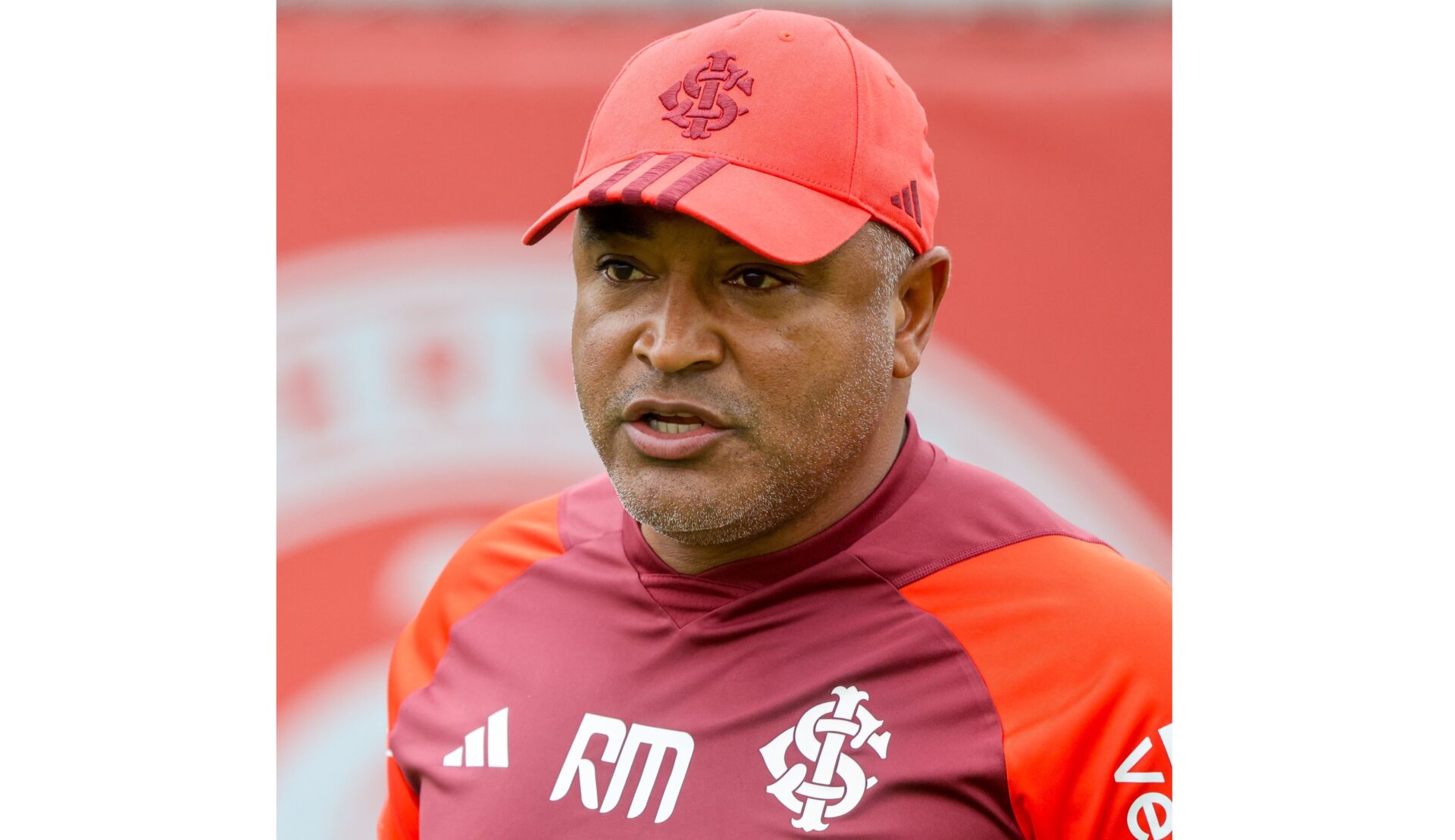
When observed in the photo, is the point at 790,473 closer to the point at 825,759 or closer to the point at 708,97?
the point at 825,759

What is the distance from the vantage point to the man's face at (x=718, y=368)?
4.34 feet

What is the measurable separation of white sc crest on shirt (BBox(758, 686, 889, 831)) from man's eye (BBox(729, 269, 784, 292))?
41 cm

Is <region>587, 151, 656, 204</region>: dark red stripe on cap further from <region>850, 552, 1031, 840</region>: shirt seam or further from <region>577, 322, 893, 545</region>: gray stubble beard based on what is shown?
<region>850, 552, 1031, 840</region>: shirt seam

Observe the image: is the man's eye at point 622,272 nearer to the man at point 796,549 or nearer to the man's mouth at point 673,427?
the man at point 796,549

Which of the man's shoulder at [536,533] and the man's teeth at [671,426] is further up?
the man's teeth at [671,426]

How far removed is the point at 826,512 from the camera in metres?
1.46

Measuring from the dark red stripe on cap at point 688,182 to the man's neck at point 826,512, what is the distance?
12.9 inches

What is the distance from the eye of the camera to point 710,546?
1.50 m

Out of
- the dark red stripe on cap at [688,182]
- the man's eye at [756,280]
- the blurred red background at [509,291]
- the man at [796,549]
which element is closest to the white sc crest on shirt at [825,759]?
the man at [796,549]

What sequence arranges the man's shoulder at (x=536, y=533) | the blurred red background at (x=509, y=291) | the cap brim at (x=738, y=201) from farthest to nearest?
the blurred red background at (x=509, y=291) < the man's shoulder at (x=536, y=533) < the cap brim at (x=738, y=201)

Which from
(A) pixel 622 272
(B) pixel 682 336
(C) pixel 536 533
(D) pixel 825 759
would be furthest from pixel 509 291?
(D) pixel 825 759

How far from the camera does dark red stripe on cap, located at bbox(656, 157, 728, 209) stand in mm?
1293

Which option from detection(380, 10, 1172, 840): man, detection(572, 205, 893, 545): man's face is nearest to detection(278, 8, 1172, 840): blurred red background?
detection(380, 10, 1172, 840): man

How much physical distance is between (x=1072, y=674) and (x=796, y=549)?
0.30 m
